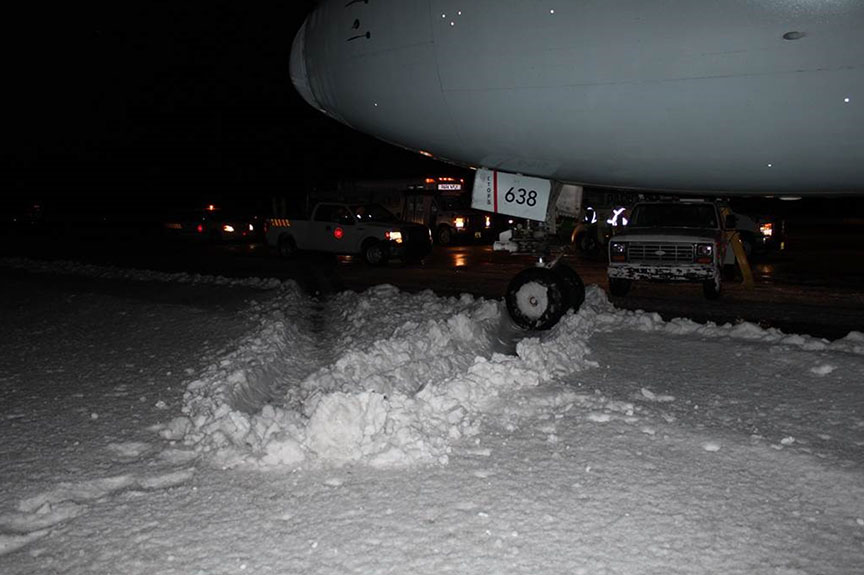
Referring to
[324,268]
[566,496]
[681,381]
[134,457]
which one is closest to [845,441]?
[681,381]

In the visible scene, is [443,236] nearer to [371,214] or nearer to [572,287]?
[371,214]

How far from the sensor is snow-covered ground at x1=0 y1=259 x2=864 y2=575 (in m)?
3.55

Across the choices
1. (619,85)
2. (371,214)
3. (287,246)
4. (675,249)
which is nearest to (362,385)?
(619,85)

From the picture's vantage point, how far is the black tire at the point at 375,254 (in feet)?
61.1

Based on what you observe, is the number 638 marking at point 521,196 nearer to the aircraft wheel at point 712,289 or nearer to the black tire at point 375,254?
the aircraft wheel at point 712,289

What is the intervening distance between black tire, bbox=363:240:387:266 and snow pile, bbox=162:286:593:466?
892cm

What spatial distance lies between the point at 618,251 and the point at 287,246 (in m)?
11.9

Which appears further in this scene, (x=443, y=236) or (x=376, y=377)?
(x=443, y=236)

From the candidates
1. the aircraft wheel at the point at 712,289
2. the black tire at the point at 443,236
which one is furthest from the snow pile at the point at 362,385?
the black tire at the point at 443,236

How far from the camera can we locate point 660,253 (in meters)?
11.8

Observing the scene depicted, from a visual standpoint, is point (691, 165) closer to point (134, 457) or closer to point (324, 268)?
point (134, 457)

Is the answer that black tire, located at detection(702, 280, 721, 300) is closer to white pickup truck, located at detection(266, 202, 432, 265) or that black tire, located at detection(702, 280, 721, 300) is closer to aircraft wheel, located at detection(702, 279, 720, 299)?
aircraft wheel, located at detection(702, 279, 720, 299)

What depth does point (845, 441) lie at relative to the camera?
4867mm

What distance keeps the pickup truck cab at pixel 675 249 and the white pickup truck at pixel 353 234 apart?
24.3 feet
